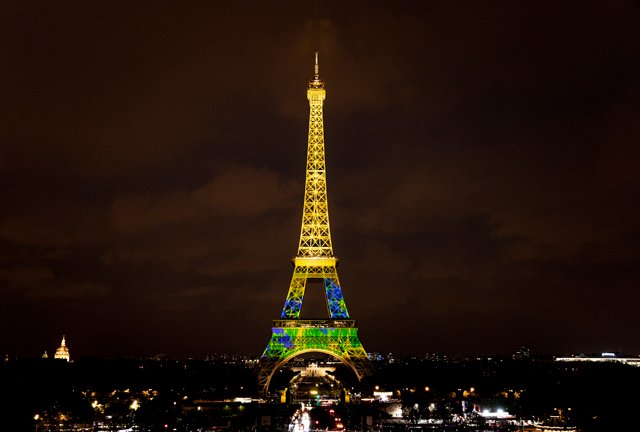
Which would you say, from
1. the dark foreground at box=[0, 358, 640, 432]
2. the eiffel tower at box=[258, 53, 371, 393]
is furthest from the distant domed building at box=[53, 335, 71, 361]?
the eiffel tower at box=[258, 53, 371, 393]

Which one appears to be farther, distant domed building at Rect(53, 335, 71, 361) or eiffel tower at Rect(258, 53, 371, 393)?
distant domed building at Rect(53, 335, 71, 361)

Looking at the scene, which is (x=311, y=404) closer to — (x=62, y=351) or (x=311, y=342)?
(x=311, y=342)

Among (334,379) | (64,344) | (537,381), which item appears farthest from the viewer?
(64,344)

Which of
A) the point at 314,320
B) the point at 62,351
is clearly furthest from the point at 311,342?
the point at 62,351

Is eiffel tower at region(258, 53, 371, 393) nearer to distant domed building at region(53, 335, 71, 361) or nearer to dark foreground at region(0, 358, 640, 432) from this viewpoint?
dark foreground at region(0, 358, 640, 432)

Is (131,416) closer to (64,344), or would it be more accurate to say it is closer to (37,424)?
(37,424)

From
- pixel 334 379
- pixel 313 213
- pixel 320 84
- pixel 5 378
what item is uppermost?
pixel 320 84

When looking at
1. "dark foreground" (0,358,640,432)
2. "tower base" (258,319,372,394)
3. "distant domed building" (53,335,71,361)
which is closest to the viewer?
"dark foreground" (0,358,640,432)

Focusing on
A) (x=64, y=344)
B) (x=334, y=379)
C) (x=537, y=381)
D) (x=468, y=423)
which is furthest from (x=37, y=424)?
(x=64, y=344)

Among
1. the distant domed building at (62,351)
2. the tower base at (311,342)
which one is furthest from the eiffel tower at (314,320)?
the distant domed building at (62,351)
